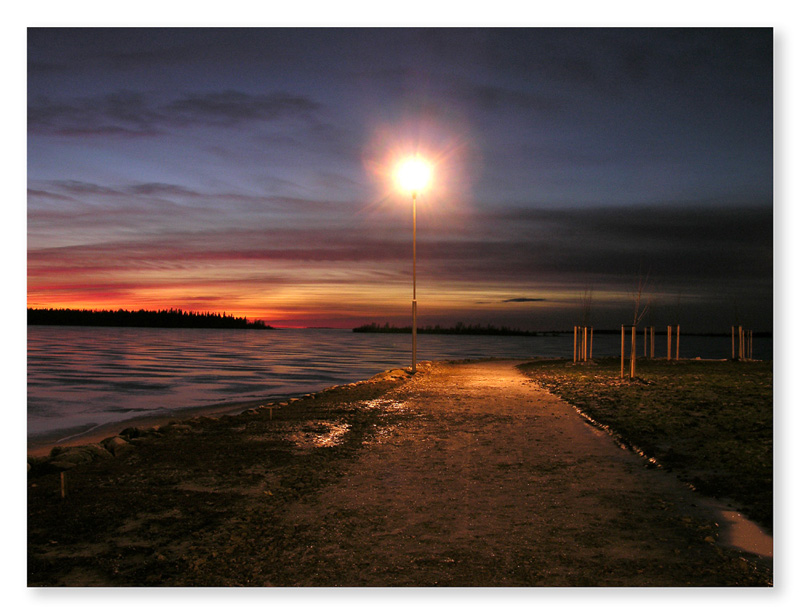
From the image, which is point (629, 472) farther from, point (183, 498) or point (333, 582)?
point (183, 498)

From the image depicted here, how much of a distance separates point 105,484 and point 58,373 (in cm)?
3182

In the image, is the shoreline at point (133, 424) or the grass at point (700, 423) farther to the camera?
the shoreline at point (133, 424)

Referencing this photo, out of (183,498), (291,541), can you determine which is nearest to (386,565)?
(291,541)

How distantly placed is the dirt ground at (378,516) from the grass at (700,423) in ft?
2.02

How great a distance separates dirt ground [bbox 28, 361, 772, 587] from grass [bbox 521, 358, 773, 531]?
615 mm

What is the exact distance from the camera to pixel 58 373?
3434 centimetres

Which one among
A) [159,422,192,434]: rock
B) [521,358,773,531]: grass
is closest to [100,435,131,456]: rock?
[159,422,192,434]: rock

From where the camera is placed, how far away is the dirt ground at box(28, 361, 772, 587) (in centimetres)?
486

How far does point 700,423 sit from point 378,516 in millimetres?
8962

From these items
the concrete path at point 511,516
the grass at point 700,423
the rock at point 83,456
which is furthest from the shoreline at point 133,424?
the grass at point 700,423

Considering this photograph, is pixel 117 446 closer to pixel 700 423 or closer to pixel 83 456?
pixel 83 456

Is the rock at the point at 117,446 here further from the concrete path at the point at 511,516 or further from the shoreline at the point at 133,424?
the concrete path at the point at 511,516

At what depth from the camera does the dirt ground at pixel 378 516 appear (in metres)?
4.86

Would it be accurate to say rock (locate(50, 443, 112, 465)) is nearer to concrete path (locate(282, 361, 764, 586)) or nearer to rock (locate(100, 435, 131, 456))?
rock (locate(100, 435, 131, 456))
